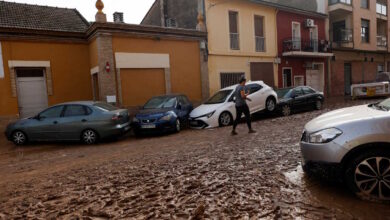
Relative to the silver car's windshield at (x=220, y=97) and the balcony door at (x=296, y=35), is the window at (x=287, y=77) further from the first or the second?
the silver car's windshield at (x=220, y=97)

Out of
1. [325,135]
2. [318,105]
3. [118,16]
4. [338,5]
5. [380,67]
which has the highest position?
[338,5]

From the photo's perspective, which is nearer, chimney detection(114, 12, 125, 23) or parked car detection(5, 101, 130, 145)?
parked car detection(5, 101, 130, 145)

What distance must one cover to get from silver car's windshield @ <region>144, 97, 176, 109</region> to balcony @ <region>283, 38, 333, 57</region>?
37.4 feet

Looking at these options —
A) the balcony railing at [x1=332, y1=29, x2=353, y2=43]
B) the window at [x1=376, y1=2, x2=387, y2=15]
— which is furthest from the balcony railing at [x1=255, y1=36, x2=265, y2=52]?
the window at [x1=376, y1=2, x2=387, y2=15]

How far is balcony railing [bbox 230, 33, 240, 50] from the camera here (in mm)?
16719

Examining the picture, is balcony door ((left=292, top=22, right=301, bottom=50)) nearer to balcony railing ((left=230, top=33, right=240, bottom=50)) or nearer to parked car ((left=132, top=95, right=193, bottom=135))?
balcony railing ((left=230, top=33, right=240, bottom=50))

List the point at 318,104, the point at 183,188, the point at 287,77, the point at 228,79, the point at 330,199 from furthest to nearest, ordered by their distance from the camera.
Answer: the point at 287,77, the point at 228,79, the point at 318,104, the point at 183,188, the point at 330,199

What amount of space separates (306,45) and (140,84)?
1335 centimetres

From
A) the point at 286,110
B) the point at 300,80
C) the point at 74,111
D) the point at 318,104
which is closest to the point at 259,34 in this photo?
the point at 300,80

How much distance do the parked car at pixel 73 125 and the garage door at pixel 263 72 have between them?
10.8m

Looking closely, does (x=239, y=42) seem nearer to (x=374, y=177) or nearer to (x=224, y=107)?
(x=224, y=107)

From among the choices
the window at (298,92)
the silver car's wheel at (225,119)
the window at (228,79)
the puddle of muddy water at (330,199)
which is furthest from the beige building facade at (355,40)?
the puddle of muddy water at (330,199)

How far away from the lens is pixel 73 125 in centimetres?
914

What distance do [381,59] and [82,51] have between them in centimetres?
2766
